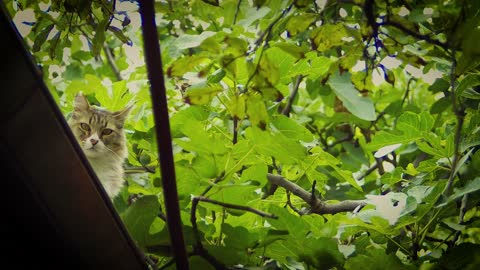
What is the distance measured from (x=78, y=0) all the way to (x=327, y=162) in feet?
1.71

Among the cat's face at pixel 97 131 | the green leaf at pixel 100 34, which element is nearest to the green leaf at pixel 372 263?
the green leaf at pixel 100 34

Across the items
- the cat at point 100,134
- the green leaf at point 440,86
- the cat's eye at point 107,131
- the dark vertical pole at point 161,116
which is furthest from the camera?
the cat's eye at point 107,131

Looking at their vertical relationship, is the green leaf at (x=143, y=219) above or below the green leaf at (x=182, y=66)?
below

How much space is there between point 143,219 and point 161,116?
233mm

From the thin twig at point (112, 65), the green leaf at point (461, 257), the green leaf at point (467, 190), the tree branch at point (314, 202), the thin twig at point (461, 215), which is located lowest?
the thin twig at point (112, 65)

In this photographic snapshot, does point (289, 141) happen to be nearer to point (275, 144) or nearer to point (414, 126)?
point (275, 144)

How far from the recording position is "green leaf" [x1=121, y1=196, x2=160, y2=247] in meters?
0.69

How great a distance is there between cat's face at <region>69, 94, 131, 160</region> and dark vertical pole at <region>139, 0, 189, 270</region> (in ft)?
4.04

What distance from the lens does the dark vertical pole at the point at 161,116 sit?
49 centimetres

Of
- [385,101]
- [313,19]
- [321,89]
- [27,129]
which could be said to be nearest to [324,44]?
[313,19]

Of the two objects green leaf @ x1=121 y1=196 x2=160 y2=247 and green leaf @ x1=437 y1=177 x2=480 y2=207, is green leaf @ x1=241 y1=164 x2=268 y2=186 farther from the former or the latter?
green leaf @ x1=437 y1=177 x2=480 y2=207

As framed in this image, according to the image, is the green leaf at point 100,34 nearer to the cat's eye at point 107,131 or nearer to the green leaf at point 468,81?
the green leaf at point 468,81

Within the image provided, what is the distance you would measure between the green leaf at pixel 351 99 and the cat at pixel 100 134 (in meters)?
0.82

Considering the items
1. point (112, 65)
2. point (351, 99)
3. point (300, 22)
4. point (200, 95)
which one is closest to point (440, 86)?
point (351, 99)
